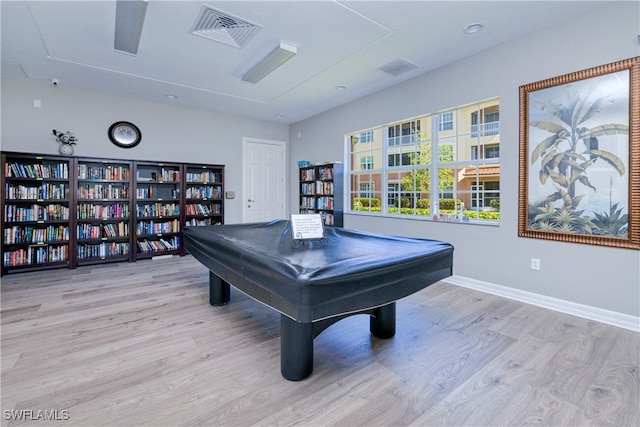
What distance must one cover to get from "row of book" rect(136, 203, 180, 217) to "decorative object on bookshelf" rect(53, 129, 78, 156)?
121 centimetres

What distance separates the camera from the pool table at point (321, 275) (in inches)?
52.2

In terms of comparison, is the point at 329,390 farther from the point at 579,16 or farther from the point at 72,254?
the point at 72,254

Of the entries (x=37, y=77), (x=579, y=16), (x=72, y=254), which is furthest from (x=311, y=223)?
(x=37, y=77)

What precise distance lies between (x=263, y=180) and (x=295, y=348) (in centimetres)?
503

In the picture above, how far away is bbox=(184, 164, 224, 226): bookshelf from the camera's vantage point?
541 centimetres

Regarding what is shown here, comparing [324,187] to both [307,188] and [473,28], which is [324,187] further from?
[473,28]

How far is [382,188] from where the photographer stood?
476 cm

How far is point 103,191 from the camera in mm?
4746

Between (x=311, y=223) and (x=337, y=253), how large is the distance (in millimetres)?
459

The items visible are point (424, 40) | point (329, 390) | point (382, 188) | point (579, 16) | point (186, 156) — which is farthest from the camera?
point (186, 156)

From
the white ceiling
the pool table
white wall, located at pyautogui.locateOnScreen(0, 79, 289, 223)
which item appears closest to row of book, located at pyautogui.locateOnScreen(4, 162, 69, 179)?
white wall, located at pyautogui.locateOnScreen(0, 79, 289, 223)

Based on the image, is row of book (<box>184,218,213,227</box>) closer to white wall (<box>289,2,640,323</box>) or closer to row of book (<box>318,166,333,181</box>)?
row of book (<box>318,166,333,181</box>)

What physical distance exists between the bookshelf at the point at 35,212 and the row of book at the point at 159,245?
95 cm

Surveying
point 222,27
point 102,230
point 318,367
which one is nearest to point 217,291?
point 318,367
